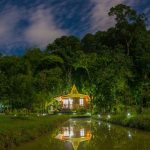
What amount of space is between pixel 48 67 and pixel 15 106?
118 feet

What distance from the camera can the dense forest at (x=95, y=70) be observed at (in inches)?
2060

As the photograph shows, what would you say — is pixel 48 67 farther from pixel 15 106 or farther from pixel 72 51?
pixel 15 106

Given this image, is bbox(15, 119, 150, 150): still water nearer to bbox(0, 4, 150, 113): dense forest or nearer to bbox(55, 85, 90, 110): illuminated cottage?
bbox(0, 4, 150, 113): dense forest

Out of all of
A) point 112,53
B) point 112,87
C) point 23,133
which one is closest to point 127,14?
point 112,53

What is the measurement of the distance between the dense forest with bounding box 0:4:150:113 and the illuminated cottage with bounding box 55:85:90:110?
2395mm

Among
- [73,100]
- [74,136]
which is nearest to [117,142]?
[74,136]

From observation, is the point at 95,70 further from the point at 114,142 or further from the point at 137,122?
the point at 114,142

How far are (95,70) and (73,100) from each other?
18165 millimetres

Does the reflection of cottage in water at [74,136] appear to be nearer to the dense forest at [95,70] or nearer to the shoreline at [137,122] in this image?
the shoreline at [137,122]

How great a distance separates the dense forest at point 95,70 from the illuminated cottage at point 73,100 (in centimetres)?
240

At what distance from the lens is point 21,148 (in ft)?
53.6

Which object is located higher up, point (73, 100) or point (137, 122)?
point (73, 100)

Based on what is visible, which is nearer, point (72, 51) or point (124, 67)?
point (124, 67)

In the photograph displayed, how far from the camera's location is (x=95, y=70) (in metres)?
67.8
